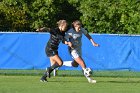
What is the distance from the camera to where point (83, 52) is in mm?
20406

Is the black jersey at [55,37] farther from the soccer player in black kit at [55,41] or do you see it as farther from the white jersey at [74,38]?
the white jersey at [74,38]

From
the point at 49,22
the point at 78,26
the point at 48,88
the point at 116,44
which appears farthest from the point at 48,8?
the point at 48,88

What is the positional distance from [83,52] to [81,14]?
11.3 m

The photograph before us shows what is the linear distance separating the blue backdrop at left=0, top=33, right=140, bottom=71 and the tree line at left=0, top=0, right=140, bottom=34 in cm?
759

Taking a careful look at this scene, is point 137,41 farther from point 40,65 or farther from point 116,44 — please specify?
point 40,65

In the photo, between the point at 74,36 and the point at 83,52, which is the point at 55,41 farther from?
the point at 83,52

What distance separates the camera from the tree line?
94.0ft

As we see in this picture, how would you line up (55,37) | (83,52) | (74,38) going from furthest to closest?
(83,52) → (74,38) → (55,37)

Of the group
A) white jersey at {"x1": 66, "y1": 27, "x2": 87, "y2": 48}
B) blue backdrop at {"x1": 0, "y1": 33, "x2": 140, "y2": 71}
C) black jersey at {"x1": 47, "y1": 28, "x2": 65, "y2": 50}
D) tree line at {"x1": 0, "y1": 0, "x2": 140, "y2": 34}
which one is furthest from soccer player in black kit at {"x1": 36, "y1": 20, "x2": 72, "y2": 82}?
tree line at {"x1": 0, "y1": 0, "x2": 140, "y2": 34}

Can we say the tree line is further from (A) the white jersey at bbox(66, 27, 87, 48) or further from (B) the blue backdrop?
(A) the white jersey at bbox(66, 27, 87, 48)

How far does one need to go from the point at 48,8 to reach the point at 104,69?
34.7 feet

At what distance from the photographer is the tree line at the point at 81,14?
28656 mm

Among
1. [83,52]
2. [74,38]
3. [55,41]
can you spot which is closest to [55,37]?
[55,41]

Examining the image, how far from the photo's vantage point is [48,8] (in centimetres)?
3017
